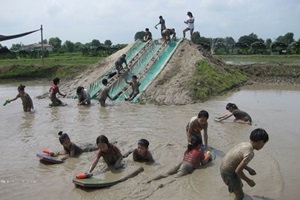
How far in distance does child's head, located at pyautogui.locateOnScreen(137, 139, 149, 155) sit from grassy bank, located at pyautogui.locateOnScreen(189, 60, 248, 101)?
24.6ft

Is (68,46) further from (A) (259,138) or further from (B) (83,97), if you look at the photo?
(A) (259,138)

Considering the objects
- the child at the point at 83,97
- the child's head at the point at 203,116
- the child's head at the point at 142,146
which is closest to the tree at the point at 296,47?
the child at the point at 83,97

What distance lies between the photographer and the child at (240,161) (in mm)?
4305

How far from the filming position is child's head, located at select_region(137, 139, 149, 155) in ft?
21.1

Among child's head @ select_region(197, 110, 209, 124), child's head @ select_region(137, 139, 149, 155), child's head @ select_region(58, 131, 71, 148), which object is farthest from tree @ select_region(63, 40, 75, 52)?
child's head @ select_region(197, 110, 209, 124)

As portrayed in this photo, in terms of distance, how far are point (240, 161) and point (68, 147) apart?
4.12m

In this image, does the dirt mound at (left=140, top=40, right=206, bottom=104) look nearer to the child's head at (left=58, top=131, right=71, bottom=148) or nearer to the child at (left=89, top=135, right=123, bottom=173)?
the child's head at (left=58, top=131, right=71, bottom=148)

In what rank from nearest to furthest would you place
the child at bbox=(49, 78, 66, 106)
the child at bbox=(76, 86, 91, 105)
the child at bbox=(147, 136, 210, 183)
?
the child at bbox=(147, 136, 210, 183), the child at bbox=(49, 78, 66, 106), the child at bbox=(76, 86, 91, 105)

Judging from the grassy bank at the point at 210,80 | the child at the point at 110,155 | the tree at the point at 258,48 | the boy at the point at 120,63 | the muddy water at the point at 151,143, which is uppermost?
the tree at the point at 258,48

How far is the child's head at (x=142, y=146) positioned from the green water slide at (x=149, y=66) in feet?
24.0

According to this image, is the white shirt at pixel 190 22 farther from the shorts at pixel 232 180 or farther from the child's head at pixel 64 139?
the shorts at pixel 232 180

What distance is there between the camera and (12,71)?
2577 centimetres

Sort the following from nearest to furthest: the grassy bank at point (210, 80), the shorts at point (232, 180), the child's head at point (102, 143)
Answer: the shorts at point (232, 180), the child's head at point (102, 143), the grassy bank at point (210, 80)

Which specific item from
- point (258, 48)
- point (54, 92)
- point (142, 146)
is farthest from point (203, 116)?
point (258, 48)
